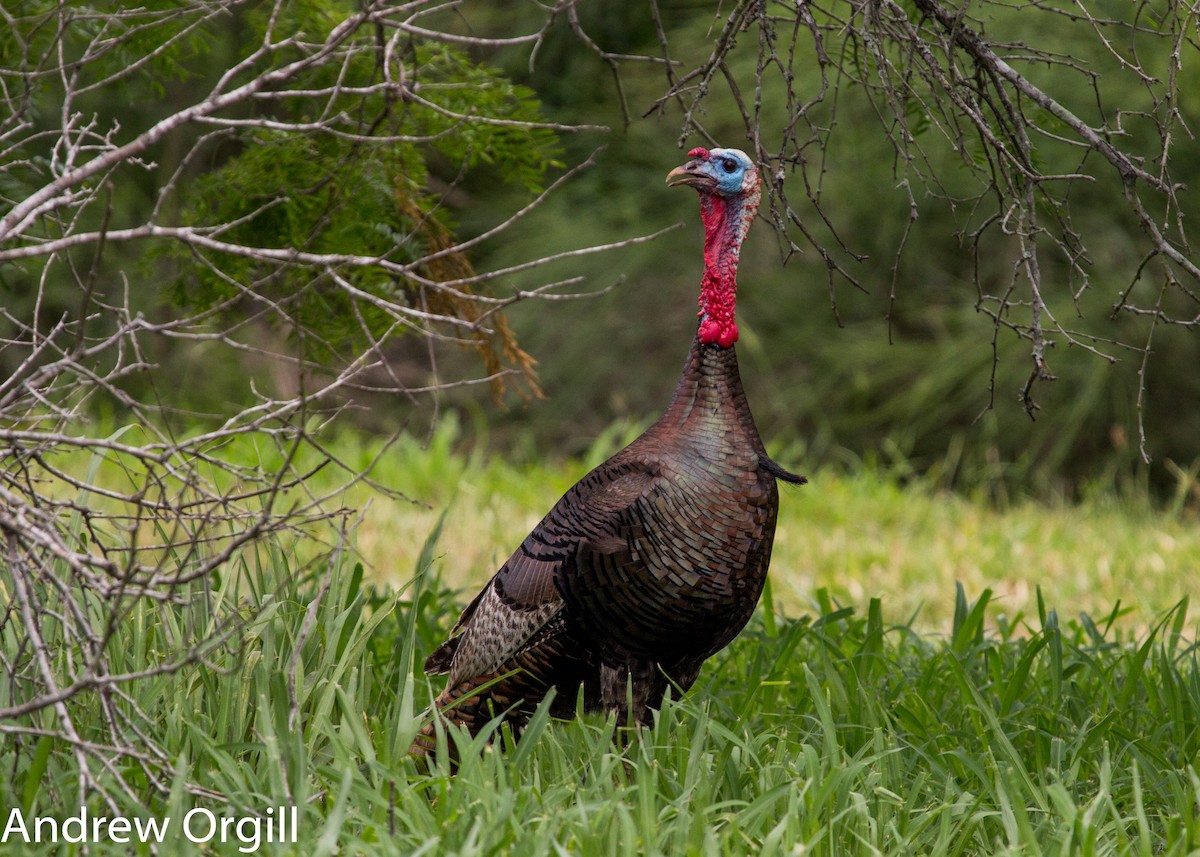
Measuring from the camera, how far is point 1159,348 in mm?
7824

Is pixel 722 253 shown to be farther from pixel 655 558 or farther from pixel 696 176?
pixel 655 558

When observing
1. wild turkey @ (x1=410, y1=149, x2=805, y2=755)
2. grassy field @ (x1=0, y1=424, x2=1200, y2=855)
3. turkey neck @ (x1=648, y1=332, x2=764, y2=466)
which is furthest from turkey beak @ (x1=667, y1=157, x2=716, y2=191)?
grassy field @ (x1=0, y1=424, x2=1200, y2=855)

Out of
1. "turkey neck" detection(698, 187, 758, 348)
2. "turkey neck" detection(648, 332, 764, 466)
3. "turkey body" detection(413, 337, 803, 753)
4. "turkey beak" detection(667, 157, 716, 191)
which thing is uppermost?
"turkey beak" detection(667, 157, 716, 191)

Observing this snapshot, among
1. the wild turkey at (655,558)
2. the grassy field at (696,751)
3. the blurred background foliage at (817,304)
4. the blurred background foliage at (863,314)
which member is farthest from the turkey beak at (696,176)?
the blurred background foliage at (863,314)

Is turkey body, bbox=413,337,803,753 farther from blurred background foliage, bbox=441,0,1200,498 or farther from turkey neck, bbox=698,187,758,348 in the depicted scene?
blurred background foliage, bbox=441,0,1200,498

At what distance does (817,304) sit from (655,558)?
623cm

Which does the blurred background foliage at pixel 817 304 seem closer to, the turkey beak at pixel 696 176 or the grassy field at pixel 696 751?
the grassy field at pixel 696 751

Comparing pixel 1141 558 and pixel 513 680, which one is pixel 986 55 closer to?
pixel 513 680

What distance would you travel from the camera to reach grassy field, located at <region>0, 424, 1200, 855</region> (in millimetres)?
2312

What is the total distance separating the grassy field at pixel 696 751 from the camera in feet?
7.59

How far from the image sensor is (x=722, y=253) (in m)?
3.08

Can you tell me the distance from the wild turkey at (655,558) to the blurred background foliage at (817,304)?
351cm

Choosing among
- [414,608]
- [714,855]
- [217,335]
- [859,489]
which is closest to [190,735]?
[414,608]

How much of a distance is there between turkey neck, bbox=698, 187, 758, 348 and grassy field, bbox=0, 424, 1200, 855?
0.84 metres
